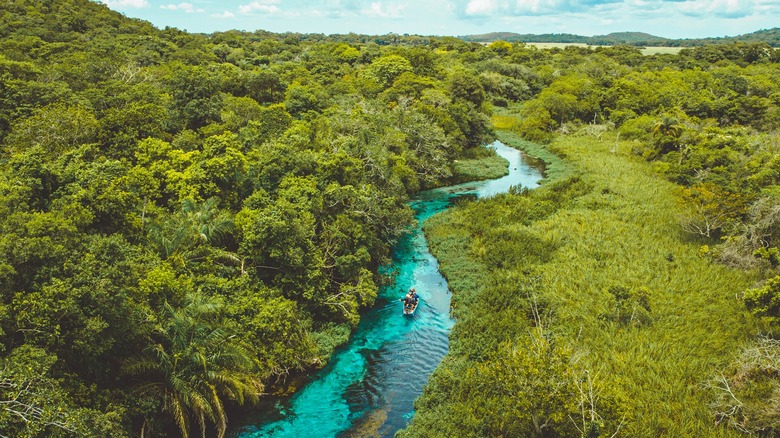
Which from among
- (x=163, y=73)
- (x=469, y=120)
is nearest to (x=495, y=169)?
(x=469, y=120)

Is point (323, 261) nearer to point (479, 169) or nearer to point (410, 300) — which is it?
point (410, 300)

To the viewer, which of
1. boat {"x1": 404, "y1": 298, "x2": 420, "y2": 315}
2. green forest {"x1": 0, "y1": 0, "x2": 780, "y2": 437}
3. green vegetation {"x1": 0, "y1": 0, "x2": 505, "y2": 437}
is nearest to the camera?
green vegetation {"x1": 0, "y1": 0, "x2": 505, "y2": 437}

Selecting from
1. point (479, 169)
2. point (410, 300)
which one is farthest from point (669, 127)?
point (410, 300)

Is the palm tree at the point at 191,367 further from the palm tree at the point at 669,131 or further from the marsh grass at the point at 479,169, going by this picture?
the palm tree at the point at 669,131

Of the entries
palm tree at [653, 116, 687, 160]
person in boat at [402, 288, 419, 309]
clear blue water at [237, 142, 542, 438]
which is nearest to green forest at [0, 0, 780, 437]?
palm tree at [653, 116, 687, 160]

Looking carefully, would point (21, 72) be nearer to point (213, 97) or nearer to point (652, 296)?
point (213, 97)

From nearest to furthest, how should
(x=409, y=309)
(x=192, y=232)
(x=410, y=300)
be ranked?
(x=192, y=232) → (x=409, y=309) → (x=410, y=300)

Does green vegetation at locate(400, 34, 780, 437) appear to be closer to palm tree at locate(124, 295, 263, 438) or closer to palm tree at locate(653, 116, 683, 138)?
palm tree at locate(653, 116, 683, 138)

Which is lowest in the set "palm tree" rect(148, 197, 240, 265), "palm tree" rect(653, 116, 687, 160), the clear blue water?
the clear blue water
